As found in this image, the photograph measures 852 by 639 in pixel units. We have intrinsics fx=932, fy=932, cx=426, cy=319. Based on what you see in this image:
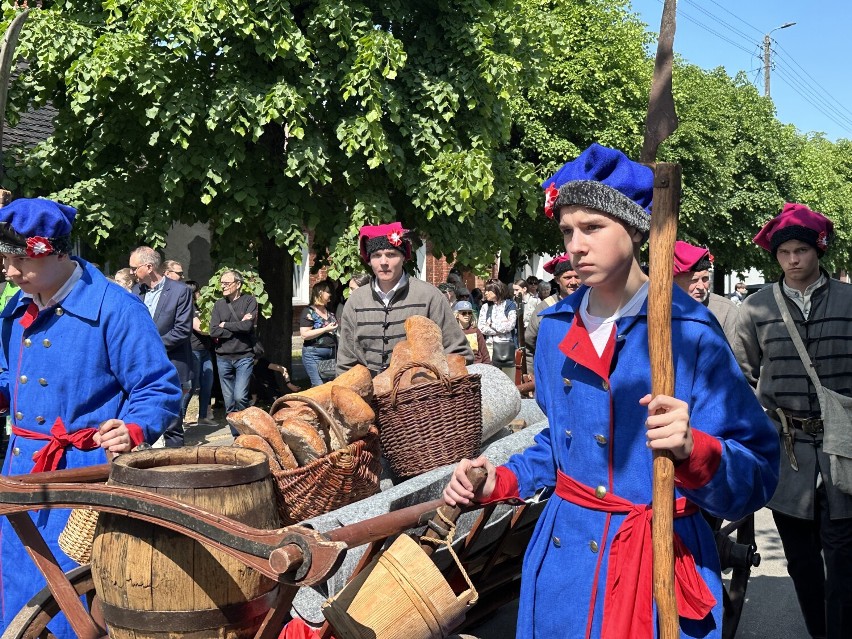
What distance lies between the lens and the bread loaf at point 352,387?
3.91m

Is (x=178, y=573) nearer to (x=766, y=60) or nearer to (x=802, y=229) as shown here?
(x=802, y=229)

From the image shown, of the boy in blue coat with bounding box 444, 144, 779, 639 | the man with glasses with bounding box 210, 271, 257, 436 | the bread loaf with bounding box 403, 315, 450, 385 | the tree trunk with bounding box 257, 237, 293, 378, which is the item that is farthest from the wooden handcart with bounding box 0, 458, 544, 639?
the tree trunk with bounding box 257, 237, 293, 378

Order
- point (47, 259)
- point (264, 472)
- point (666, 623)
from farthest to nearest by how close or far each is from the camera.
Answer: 1. point (47, 259)
2. point (264, 472)
3. point (666, 623)

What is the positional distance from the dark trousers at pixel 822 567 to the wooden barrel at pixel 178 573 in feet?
9.33

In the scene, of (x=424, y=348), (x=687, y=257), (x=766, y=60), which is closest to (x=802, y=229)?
(x=687, y=257)

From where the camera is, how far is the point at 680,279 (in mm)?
5750

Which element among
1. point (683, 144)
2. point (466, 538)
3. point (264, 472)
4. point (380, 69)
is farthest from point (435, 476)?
point (683, 144)

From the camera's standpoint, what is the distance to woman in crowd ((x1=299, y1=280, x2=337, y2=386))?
10977mm

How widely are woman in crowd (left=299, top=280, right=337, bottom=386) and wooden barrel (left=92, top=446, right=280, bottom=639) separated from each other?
27.6ft

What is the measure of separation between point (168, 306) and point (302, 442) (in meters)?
5.74

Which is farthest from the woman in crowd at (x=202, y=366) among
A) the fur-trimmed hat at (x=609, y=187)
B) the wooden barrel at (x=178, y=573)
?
the fur-trimmed hat at (x=609, y=187)

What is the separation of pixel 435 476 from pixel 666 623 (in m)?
1.86

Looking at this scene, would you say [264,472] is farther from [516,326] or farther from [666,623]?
[516,326]

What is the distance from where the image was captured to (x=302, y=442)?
11.6 ft
